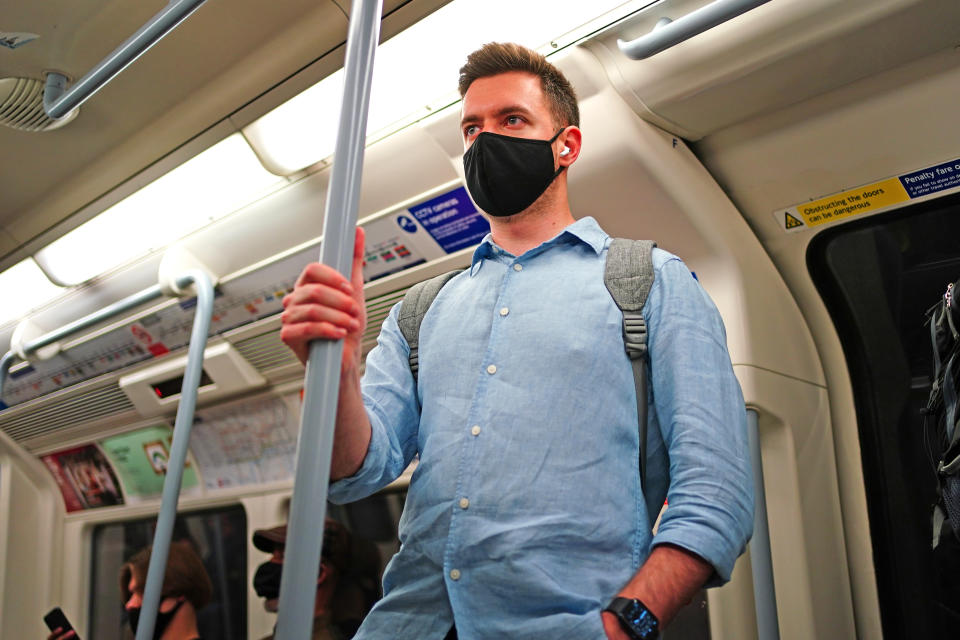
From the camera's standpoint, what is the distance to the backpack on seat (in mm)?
1477

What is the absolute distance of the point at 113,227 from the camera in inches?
134

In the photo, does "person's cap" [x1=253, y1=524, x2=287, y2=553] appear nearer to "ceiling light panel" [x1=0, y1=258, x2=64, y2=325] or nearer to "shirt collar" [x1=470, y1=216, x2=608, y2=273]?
"ceiling light panel" [x1=0, y1=258, x2=64, y2=325]

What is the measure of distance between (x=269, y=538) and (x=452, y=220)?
178 cm

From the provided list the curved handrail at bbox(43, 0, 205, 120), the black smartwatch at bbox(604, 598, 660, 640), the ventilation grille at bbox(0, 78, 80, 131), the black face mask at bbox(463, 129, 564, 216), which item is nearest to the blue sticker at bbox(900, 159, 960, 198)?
the black face mask at bbox(463, 129, 564, 216)

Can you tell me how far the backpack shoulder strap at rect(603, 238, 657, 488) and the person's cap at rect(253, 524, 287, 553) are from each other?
8.70ft

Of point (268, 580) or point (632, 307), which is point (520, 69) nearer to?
point (632, 307)

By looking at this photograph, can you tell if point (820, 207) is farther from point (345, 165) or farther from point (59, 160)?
point (59, 160)

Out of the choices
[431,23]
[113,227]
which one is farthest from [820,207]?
[113,227]

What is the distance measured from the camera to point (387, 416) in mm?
1414

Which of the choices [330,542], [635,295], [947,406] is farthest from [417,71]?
[330,542]

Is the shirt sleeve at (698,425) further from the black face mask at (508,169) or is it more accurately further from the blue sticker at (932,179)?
the blue sticker at (932,179)

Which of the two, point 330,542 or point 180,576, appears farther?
point 180,576

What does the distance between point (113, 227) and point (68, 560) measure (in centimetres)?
322

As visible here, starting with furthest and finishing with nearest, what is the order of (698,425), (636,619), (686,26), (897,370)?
(897,370)
(686,26)
(698,425)
(636,619)
